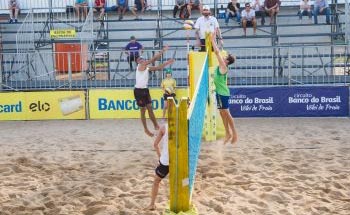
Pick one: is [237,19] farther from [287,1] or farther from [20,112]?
[20,112]

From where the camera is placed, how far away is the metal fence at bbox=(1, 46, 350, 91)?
15.0 metres

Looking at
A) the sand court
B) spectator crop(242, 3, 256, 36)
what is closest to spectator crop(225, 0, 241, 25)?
spectator crop(242, 3, 256, 36)

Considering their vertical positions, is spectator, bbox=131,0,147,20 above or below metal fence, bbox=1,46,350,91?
above

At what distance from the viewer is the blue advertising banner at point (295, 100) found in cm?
1344

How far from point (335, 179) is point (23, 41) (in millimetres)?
13450

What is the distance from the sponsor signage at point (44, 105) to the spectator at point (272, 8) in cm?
757

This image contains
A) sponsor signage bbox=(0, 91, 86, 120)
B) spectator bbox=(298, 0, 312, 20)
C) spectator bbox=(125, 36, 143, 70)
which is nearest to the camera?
sponsor signage bbox=(0, 91, 86, 120)

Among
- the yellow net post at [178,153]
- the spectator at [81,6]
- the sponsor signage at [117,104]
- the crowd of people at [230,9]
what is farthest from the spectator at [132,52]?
the yellow net post at [178,153]

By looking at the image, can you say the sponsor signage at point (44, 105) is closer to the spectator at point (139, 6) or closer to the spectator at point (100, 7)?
the spectator at point (100, 7)

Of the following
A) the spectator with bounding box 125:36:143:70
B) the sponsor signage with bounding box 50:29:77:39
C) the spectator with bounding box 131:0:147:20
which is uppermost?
the spectator with bounding box 131:0:147:20

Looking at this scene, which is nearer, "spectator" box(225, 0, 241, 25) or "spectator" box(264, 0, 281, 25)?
"spectator" box(264, 0, 281, 25)

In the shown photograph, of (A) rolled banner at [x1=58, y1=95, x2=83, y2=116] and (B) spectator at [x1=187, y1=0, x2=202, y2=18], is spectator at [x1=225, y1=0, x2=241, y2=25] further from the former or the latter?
(A) rolled banner at [x1=58, y1=95, x2=83, y2=116]

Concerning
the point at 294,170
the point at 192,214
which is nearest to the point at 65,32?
the point at 294,170

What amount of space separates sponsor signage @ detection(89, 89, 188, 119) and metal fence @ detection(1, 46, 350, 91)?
121cm
